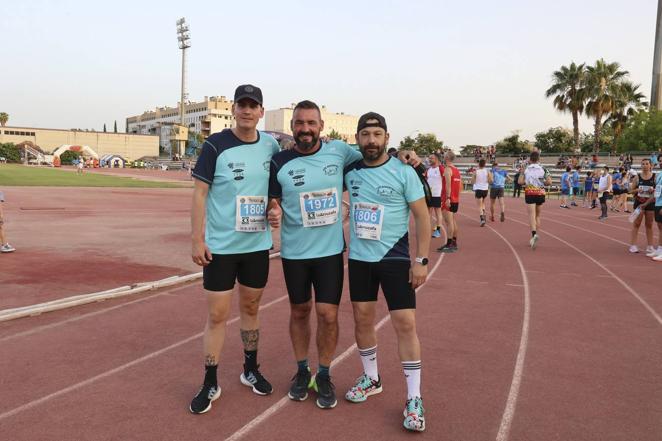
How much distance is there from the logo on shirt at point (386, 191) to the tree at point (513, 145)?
2388 inches

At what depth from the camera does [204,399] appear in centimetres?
338

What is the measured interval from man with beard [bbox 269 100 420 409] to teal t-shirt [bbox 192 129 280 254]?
0.13m

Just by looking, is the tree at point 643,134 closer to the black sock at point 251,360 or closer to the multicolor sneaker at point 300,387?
the multicolor sneaker at point 300,387

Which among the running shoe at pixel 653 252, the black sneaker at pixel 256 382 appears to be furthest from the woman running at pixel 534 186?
the black sneaker at pixel 256 382

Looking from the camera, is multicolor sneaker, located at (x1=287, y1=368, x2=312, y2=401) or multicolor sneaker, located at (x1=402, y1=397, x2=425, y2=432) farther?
multicolor sneaker, located at (x1=287, y1=368, x2=312, y2=401)

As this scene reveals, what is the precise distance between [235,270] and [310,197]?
2.48 feet

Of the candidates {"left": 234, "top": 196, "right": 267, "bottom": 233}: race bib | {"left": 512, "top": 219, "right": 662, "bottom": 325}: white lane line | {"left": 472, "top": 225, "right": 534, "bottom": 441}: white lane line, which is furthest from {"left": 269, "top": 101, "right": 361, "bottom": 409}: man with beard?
{"left": 512, "top": 219, "right": 662, "bottom": 325}: white lane line

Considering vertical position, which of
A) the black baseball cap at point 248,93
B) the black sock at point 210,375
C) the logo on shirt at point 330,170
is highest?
the black baseball cap at point 248,93

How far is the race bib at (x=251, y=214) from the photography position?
3.42 metres

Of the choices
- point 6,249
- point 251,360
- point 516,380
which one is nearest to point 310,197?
point 251,360

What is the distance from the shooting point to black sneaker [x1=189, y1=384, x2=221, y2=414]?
3328mm

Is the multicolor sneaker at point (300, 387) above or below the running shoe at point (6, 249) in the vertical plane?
below

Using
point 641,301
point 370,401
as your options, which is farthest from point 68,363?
point 641,301

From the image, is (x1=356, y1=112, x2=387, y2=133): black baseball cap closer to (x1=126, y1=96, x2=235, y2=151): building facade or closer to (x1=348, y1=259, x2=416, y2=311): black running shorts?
(x1=348, y1=259, x2=416, y2=311): black running shorts
